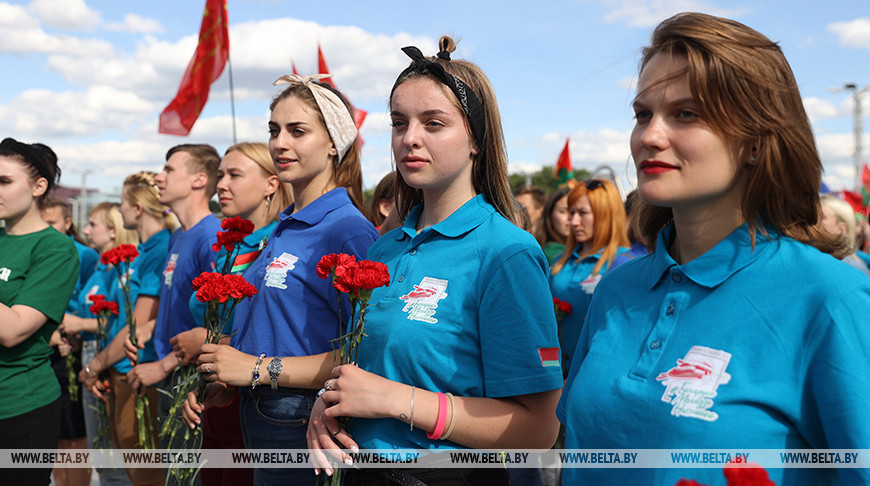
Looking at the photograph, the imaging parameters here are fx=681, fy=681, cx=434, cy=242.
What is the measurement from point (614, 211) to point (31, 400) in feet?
14.7

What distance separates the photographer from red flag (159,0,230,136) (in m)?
7.84

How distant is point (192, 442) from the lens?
10.6ft

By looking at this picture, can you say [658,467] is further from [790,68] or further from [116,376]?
[116,376]

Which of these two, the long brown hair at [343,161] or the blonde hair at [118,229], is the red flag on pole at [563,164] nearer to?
the blonde hair at [118,229]

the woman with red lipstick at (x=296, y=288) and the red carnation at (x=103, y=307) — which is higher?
the woman with red lipstick at (x=296, y=288)

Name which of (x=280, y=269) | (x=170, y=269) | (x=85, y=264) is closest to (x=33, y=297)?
(x=170, y=269)

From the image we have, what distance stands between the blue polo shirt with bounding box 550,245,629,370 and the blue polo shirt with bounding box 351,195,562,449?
3.31 metres

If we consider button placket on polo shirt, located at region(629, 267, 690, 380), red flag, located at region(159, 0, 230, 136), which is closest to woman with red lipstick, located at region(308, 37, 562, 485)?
button placket on polo shirt, located at region(629, 267, 690, 380)

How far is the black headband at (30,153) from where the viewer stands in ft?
13.5

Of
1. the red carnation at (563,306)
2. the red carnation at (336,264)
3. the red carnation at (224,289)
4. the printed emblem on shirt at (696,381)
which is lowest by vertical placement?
the red carnation at (563,306)

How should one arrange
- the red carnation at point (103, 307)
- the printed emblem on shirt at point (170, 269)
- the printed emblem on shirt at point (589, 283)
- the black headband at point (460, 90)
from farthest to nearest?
the printed emblem on shirt at point (589, 283)
the red carnation at point (103, 307)
the printed emblem on shirt at point (170, 269)
the black headband at point (460, 90)

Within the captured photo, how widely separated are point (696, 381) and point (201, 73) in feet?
25.1

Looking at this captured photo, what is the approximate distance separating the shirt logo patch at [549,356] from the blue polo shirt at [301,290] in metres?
0.97

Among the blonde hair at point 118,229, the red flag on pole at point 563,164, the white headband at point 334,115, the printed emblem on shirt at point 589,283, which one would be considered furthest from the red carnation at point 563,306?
the red flag on pole at point 563,164
